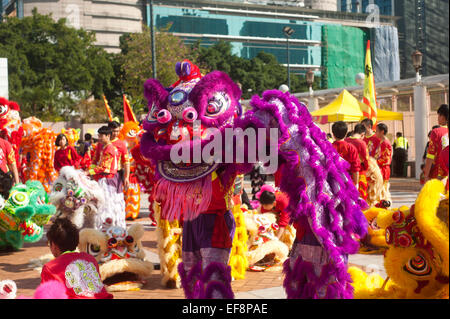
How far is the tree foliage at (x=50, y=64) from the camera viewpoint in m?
34.9

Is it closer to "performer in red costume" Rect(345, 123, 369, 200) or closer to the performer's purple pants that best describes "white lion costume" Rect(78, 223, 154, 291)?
the performer's purple pants

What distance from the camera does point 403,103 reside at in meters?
17.4

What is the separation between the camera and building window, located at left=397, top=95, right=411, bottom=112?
679 inches

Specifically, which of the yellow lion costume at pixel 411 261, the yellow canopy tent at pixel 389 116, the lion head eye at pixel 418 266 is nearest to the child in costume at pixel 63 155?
the yellow lion costume at pixel 411 261

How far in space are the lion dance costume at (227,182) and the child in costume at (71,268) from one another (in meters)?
0.63

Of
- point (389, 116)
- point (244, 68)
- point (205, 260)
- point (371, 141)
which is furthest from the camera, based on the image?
point (244, 68)

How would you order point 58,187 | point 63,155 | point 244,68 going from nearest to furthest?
point 58,187, point 63,155, point 244,68

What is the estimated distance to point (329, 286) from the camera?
3.21 meters

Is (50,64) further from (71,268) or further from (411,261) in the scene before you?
(411,261)

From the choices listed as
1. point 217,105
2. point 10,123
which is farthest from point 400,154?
point 217,105

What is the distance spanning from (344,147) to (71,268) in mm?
3735

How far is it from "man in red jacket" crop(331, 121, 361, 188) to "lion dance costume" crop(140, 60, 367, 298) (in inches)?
95.8

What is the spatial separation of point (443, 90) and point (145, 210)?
29.8 feet

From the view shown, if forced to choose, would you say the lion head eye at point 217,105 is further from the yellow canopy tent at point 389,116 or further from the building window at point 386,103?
the building window at point 386,103
